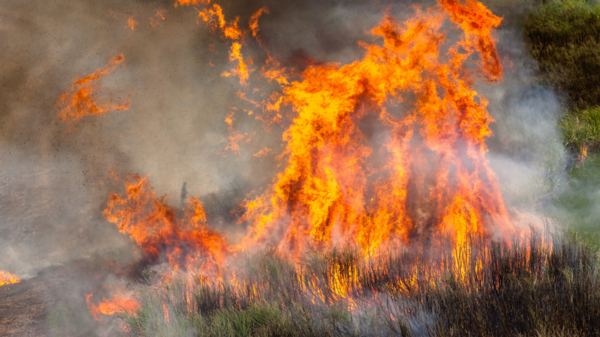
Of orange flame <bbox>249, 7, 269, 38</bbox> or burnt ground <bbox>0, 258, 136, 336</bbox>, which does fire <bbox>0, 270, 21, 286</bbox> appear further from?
orange flame <bbox>249, 7, 269, 38</bbox>

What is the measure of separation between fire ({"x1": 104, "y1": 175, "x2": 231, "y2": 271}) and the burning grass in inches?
23.2

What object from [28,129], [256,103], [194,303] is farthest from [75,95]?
[194,303]

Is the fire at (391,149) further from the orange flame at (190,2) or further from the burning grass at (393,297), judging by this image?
the orange flame at (190,2)

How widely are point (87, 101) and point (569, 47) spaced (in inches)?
306

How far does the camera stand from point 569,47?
6.34 meters

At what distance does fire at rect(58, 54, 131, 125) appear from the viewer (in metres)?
5.94

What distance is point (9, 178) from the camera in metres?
5.84

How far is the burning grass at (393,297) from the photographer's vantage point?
369 centimetres

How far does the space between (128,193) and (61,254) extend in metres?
1.36

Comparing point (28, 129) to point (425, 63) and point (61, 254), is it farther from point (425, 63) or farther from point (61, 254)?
point (425, 63)

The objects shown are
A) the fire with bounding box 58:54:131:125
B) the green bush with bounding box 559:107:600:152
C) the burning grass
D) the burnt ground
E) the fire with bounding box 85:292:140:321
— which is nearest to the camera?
the burning grass

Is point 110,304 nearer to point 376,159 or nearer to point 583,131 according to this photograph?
point 376,159

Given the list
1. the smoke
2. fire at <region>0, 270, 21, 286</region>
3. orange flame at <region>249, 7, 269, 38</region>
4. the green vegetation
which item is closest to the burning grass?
the green vegetation

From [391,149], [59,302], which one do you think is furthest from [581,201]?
[59,302]
